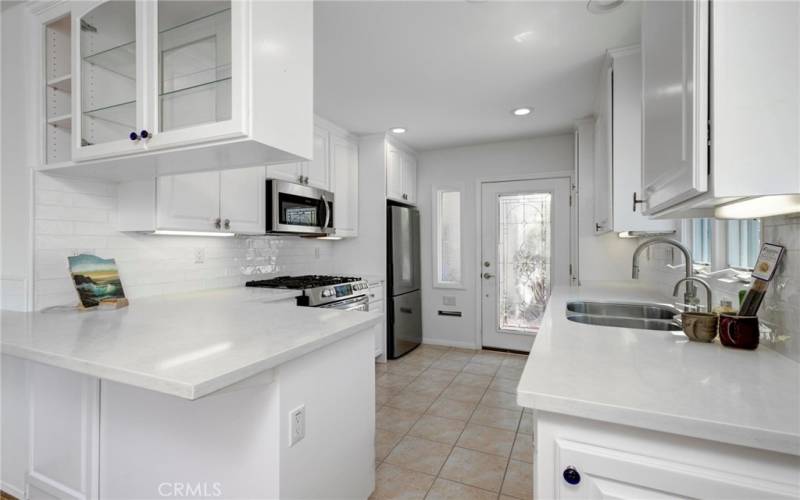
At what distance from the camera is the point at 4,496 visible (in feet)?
5.58

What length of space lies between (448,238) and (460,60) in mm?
2482

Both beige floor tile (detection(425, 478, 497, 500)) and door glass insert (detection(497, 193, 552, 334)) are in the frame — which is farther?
door glass insert (detection(497, 193, 552, 334))

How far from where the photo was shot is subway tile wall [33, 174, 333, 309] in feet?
5.96

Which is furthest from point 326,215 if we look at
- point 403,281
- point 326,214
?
point 403,281

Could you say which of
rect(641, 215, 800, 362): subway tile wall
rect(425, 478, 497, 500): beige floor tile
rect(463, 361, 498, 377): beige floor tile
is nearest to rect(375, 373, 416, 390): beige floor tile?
rect(463, 361, 498, 377): beige floor tile

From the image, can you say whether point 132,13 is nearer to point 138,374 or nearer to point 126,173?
point 126,173

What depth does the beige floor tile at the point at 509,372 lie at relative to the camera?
352cm

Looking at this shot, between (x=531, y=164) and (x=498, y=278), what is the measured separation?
135 cm

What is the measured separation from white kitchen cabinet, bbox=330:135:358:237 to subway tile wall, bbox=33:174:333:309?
879 millimetres

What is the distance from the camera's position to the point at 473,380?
3.44 metres

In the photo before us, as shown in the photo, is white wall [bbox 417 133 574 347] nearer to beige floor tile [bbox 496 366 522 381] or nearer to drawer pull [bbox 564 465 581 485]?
beige floor tile [bbox 496 366 522 381]

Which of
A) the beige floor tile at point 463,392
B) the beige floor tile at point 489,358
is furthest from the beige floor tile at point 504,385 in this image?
the beige floor tile at point 489,358

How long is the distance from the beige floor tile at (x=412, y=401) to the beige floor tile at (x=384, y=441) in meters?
0.38

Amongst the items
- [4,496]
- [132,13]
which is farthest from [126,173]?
[4,496]
